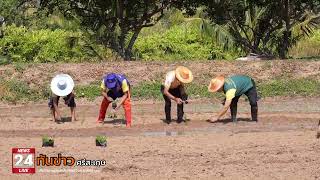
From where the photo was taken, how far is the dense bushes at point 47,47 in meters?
25.2

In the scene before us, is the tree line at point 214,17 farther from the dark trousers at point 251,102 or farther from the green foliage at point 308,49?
the dark trousers at point 251,102

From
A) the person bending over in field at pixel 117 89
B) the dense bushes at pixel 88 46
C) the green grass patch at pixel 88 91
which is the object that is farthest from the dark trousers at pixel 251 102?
the dense bushes at pixel 88 46

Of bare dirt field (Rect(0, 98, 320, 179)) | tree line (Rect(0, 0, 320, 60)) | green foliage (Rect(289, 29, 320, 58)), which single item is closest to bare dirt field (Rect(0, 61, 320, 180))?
bare dirt field (Rect(0, 98, 320, 179))

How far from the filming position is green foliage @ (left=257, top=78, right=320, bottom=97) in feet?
59.4

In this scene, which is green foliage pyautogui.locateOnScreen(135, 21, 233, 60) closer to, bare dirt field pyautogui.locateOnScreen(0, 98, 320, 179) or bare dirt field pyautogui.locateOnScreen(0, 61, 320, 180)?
bare dirt field pyautogui.locateOnScreen(0, 61, 320, 180)

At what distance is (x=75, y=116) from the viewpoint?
14852mm

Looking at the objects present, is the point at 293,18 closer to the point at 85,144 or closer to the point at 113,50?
the point at 113,50

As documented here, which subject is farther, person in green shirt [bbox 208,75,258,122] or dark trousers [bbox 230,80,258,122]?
dark trousers [bbox 230,80,258,122]

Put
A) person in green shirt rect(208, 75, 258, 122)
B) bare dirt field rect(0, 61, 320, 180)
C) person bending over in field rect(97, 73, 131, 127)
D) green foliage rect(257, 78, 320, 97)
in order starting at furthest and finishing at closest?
green foliage rect(257, 78, 320, 97)
person in green shirt rect(208, 75, 258, 122)
person bending over in field rect(97, 73, 131, 127)
bare dirt field rect(0, 61, 320, 180)

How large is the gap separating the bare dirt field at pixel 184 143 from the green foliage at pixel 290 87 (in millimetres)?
1454

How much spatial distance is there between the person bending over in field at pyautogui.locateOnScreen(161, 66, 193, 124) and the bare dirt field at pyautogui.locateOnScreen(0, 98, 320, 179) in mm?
379

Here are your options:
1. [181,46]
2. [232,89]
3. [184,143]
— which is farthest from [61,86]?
[181,46]

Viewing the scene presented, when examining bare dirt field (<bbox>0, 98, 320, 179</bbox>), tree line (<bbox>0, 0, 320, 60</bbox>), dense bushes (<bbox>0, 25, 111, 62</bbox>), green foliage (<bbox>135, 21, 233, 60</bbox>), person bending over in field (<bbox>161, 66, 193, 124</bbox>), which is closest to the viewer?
bare dirt field (<bbox>0, 98, 320, 179</bbox>)

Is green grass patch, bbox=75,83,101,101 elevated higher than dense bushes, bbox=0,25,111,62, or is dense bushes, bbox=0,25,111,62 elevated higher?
dense bushes, bbox=0,25,111,62
